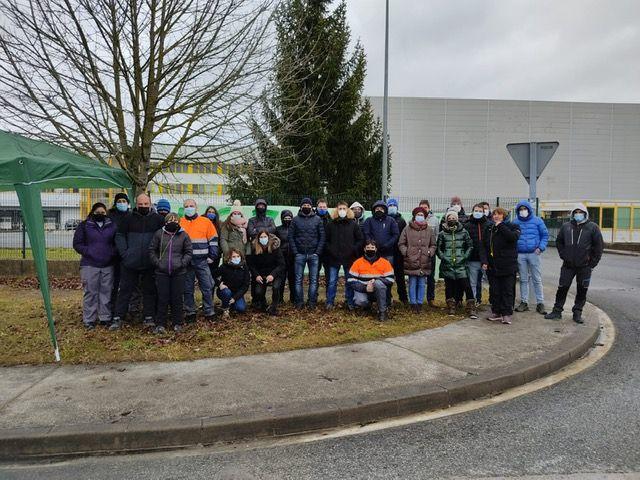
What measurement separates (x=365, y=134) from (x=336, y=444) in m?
14.6

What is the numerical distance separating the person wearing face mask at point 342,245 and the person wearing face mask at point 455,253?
1.40 m

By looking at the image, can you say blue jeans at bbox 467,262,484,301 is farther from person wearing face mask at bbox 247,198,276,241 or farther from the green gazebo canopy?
the green gazebo canopy

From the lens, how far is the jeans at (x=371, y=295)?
7367 millimetres

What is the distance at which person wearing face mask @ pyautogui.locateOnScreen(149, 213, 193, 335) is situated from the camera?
638cm

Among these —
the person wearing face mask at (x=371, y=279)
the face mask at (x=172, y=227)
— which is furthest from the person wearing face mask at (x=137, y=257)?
the person wearing face mask at (x=371, y=279)

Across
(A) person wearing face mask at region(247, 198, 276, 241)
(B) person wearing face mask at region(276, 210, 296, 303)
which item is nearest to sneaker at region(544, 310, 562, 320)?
(B) person wearing face mask at region(276, 210, 296, 303)

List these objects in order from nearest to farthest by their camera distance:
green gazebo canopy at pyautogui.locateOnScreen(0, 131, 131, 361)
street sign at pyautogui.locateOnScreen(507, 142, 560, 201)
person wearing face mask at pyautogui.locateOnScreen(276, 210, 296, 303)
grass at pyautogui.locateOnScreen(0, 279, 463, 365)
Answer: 1. green gazebo canopy at pyautogui.locateOnScreen(0, 131, 131, 361)
2. grass at pyautogui.locateOnScreen(0, 279, 463, 365)
3. person wearing face mask at pyautogui.locateOnScreen(276, 210, 296, 303)
4. street sign at pyautogui.locateOnScreen(507, 142, 560, 201)

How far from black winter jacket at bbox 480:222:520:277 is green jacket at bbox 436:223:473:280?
43 cm

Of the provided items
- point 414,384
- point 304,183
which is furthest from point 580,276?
point 304,183

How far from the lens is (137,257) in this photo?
6602 millimetres

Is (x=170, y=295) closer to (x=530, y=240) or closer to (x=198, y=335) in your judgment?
(x=198, y=335)

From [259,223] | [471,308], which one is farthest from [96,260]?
[471,308]

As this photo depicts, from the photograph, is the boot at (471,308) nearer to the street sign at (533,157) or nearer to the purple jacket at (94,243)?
the street sign at (533,157)

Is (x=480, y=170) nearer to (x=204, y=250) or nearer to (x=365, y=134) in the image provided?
(x=365, y=134)
